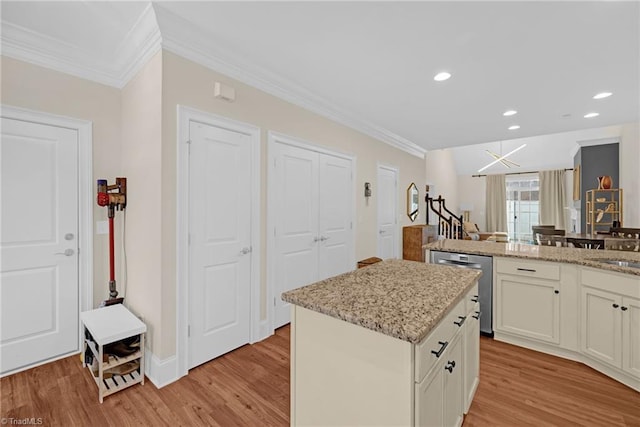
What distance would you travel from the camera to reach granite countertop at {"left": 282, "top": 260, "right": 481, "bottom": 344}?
109 centimetres

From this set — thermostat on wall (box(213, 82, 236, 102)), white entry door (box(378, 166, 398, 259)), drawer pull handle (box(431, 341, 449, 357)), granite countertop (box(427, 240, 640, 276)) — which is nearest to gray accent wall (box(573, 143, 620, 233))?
white entry door (box(378, 166, 398, 259))

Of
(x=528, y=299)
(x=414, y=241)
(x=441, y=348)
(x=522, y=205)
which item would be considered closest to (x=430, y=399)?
(x=441, y=348)

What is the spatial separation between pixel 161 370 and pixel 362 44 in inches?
116

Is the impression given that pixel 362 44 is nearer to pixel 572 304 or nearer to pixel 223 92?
pixel 223 92

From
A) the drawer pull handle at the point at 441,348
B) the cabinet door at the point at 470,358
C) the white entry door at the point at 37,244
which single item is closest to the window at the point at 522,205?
the cabinet door at the point at 470,358

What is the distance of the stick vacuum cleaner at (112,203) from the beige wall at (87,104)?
0.60 ft

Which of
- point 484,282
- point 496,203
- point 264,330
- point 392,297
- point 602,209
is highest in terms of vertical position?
point 496,203

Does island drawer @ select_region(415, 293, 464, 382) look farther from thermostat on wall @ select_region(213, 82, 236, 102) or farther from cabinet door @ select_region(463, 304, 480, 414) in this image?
thermostat on wall @ select_region(213, 82, 236, 102)

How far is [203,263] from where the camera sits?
2.32 metres

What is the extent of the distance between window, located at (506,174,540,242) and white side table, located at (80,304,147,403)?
36.0ft

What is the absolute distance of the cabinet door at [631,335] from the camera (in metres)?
1.94

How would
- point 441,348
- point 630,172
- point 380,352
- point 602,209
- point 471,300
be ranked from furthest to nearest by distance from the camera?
point 602,209
point 630,172
point 471,300
point 441,348
point 380,352

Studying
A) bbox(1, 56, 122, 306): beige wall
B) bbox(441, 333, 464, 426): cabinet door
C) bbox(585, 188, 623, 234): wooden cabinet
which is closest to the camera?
bbox(441, 333, 464, 426): cabinet door

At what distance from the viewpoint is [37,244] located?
228 cm
